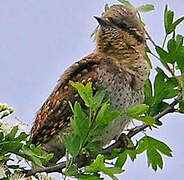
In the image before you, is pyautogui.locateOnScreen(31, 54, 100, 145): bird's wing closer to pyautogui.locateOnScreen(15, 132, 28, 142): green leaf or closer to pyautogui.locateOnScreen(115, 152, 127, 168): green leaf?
pyautogui.locateOnScreen(115, 152, 127, 168): green leaf

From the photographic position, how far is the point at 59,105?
2434 mm

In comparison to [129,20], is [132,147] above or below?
below

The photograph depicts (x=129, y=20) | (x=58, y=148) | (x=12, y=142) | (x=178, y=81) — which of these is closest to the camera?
(x=12, y=142)

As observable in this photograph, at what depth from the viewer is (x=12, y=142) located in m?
1.51

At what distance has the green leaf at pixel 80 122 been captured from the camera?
5.17 ft

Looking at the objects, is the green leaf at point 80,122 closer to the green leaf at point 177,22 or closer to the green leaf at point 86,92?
the green leaf at point 86,92

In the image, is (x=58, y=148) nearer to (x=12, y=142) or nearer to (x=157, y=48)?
(x=157, y=48)

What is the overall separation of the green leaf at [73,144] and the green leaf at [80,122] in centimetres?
2

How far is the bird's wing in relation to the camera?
2385 millimetres

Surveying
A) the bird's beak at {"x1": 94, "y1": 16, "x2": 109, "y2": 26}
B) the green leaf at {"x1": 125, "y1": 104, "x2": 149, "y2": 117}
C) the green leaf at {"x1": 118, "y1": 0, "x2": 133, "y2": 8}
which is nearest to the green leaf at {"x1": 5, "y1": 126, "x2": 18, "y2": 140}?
the green leaf at {"x1": 125, "y1": 104, "x2": 149, "y2": 117}

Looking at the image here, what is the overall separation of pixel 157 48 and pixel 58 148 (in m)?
0.60

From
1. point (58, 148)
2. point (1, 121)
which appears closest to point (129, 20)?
point (58, 148)

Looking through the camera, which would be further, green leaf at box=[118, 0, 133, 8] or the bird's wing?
the bird's wing

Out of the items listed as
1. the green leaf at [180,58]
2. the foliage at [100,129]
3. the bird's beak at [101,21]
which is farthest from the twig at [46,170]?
the bird's beak at [101,21]
